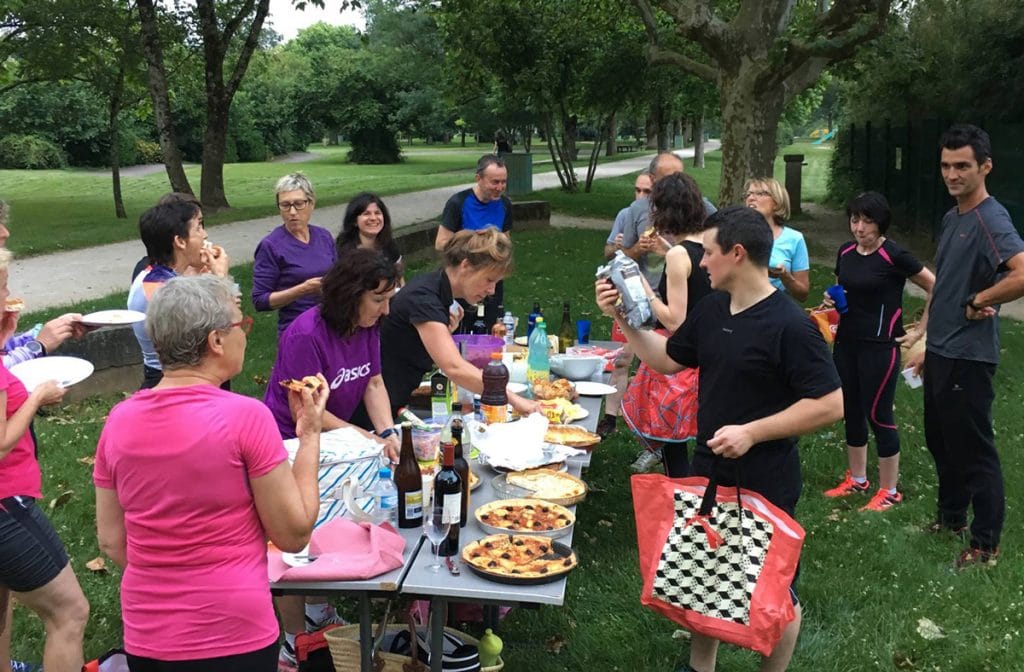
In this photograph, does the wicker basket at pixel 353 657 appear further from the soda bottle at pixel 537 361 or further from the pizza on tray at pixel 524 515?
the soda bottle at pixel 537 361

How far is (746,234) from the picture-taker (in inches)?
125

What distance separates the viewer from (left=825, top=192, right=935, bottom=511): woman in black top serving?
5270 millimetres

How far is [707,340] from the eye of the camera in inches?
131

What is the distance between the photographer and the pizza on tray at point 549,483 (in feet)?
11.8

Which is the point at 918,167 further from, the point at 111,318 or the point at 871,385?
the point at 111,318

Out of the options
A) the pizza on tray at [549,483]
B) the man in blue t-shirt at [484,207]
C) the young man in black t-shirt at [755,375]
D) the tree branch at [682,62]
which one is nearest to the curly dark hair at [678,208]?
the young man in black t-shirt at [755,375]

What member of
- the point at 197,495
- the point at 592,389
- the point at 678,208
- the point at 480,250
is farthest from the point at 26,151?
the point at 197,495

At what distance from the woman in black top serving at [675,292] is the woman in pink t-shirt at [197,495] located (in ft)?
8.84

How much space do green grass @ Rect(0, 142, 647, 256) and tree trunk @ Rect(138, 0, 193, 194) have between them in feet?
3.98

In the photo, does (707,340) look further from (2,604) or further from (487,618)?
(2,604)

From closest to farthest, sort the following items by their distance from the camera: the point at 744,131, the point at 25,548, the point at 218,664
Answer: the point at 218,664
the point at 25,548
the point at 744,131

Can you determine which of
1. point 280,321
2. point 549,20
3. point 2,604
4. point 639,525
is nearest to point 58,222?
point 549,20

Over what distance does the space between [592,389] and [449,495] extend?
206cm

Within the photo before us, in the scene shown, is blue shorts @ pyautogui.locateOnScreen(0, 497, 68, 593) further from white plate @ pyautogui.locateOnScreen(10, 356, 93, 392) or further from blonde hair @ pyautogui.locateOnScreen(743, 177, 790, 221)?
blonde hair @ pyautogui.locateOnScreen(743, 177, 790, 221)
